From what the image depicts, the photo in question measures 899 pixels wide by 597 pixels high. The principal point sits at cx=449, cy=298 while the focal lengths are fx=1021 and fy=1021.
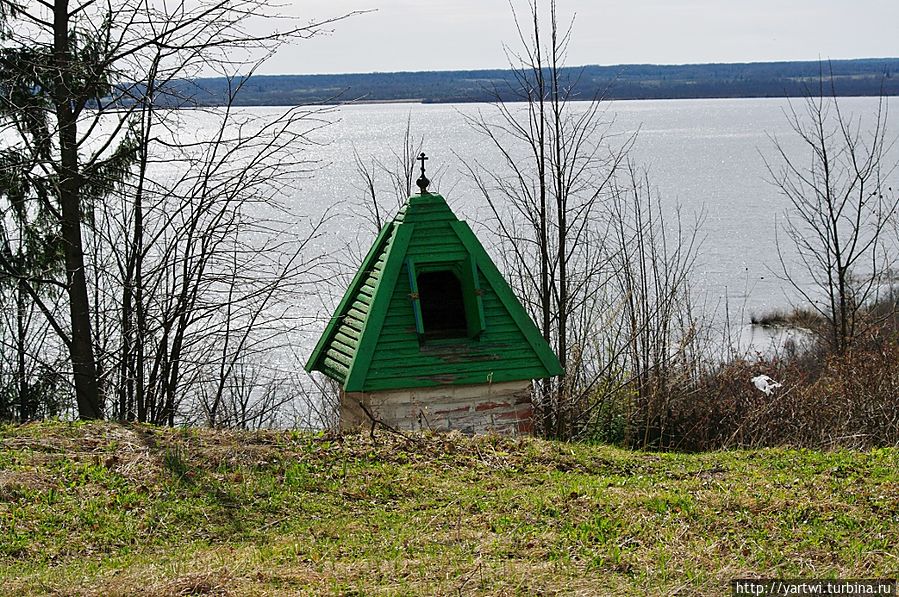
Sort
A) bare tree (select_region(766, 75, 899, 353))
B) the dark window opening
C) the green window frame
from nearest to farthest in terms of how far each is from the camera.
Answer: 1. the green window frame
2. the dark window opening
3. bare tree (select_region(766, 75, 899, 353))

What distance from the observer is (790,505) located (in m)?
5.84

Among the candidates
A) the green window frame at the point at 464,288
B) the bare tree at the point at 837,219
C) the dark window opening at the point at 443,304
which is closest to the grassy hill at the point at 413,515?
the green window frame at the point at 464,288

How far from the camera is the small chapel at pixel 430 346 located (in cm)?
909

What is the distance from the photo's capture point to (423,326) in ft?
30.8

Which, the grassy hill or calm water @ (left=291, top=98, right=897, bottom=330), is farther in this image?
calm water @ (left=291, top=98, right=897, bottom=330)

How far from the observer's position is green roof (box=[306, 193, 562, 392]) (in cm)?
909

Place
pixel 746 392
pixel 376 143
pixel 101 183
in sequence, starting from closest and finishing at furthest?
pixel 101 183 → pixel 746 392 → pixel 376 143

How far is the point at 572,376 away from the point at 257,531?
7709 mm

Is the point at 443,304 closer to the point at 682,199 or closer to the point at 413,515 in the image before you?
the point at 413,515

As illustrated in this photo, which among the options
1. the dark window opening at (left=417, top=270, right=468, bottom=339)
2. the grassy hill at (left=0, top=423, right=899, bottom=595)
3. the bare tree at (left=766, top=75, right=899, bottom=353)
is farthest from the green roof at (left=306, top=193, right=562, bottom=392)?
the bare tree at (left=766, top=75, right=899, bottom=353)

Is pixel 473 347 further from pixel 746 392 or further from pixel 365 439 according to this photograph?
pixel 746 392

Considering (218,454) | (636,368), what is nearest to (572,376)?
(636,368)

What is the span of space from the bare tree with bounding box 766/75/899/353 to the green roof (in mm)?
7703

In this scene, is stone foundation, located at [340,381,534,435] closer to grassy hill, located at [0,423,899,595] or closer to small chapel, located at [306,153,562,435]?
small chapel, located at [306,153,562,435]
